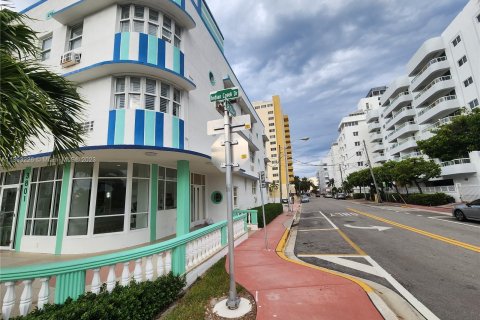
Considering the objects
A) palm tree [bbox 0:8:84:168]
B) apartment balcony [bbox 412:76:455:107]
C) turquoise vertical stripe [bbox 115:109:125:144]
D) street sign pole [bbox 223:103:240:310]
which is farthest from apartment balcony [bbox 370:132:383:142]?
palm tree [bbox 0:8:84:168]

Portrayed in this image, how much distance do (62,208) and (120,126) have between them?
413 centimetres

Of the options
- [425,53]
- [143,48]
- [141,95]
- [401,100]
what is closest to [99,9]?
[143,48]

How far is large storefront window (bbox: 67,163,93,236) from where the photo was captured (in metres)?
9.09

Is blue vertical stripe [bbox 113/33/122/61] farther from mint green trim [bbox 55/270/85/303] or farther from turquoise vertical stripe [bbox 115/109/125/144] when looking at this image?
mint green trim [bbox 55/270/85/303]

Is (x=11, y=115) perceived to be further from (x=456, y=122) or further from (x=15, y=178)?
(x=456, y=122)

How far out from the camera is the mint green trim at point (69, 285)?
311 centimetres

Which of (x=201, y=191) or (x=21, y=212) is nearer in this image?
(x=21, y=212)

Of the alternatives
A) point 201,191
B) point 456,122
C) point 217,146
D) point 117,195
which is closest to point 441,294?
point 217,146

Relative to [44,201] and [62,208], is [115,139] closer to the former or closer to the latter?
[62,208]

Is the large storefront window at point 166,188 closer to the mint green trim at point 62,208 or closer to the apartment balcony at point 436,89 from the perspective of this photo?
the mint green trim at point 62,208

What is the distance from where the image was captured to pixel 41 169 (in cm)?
1058

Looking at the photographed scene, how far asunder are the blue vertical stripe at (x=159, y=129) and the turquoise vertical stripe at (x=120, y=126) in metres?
1.18

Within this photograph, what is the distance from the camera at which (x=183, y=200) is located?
10.2m

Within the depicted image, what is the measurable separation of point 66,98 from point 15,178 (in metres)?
10.8
